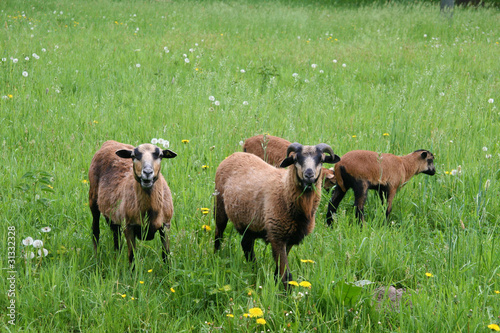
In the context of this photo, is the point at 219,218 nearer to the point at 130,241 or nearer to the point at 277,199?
the point at 277,199

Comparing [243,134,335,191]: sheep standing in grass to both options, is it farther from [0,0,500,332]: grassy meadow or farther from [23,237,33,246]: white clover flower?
[23,237,33,246]: white clover flower

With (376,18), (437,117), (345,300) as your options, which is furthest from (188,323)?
(376,18)

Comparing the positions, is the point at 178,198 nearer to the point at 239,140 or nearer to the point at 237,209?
the point at 237,209

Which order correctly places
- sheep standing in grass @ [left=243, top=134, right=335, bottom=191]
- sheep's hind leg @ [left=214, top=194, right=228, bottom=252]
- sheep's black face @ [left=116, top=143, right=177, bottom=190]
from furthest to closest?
sheep standing in grass @ [left=243, top=134, right=335, bottom=191]
sheep's hind leg @ [left=214, top=194, right=228, bottom=252]
sheep's black face @ [left=116, top=143, right=177, bottom=190]

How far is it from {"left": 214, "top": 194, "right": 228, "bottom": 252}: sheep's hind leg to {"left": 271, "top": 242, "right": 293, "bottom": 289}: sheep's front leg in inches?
30.9

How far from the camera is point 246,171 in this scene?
4.29 meters

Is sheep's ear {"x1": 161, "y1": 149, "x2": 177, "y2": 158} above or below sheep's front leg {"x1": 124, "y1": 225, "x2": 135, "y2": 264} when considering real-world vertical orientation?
above

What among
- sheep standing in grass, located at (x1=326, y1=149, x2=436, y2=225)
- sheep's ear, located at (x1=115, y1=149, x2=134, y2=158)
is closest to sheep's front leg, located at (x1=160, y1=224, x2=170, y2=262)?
sheep's ear, located at (x1=115, y1=149, x2=134, y2=158)

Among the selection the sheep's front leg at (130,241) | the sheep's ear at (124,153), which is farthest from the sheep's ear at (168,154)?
the sheep's front leg at (130,241)

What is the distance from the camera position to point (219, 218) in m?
4.43

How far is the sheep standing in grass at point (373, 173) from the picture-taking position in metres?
5.05

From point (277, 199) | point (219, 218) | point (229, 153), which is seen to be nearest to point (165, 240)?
point (219, 218)

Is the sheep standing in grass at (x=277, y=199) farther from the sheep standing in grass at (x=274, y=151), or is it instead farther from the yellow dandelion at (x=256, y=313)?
the sheep standing in grass at (x=274, y=151)

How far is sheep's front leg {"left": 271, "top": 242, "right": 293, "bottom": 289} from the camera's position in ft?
11.8
